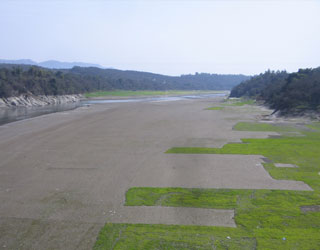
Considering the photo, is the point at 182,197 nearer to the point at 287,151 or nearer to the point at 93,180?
the point at 93,180

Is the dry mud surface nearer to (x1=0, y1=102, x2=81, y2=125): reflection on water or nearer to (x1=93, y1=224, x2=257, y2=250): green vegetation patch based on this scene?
(x1=93, y1=224, x2=257, y2=250): green vegetation patch

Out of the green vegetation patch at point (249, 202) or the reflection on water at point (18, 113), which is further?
the reflection on water at point (18, 113)

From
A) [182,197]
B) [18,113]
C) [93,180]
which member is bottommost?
[18,113]

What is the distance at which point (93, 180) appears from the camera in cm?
1405

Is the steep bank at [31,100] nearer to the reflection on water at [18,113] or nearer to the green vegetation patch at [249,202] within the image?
the reflection on water at [18,113]

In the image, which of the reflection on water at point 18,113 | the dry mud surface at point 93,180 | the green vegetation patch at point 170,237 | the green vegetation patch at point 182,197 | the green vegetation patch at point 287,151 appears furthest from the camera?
the reflection on water at point 18,113

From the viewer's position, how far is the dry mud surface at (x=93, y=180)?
9586 mm

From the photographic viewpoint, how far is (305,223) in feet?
31.0

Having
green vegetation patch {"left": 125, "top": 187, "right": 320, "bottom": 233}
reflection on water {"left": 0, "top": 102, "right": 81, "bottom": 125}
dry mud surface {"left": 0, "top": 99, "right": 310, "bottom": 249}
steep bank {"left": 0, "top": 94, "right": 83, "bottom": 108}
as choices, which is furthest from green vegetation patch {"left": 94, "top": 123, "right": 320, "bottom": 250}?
steep bank {"left": 0, "top": 94, "right": 83, "bottom": 108}

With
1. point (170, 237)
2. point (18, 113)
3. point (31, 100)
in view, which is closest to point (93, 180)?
point (170, 237)

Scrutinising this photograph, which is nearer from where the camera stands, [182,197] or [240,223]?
[240,223]

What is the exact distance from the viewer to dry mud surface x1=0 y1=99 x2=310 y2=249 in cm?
959

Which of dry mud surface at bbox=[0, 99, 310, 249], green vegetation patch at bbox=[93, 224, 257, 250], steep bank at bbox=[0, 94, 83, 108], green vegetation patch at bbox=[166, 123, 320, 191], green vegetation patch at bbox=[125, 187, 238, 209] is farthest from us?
steep bank at bbox=[0, 94, 83, 108]

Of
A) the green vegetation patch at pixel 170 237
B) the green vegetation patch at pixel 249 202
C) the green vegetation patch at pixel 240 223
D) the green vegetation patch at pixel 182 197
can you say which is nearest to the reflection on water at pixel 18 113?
the green vegetation patch at pixel 182 197
